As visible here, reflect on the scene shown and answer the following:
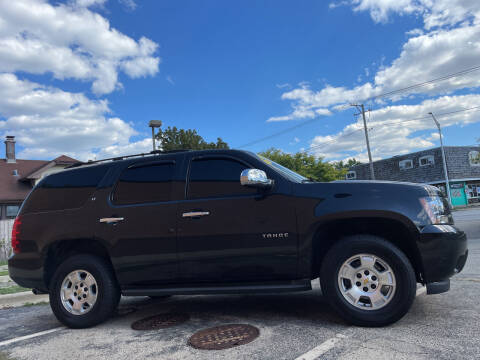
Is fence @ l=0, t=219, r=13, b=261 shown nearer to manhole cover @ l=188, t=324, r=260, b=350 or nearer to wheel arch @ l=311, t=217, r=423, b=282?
manhole cover @ l=188, t=324, r=260, b=350

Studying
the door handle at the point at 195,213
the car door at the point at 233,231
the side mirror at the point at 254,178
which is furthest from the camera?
the door handle at the point at 195,213

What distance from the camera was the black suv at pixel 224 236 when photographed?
3.50 meters

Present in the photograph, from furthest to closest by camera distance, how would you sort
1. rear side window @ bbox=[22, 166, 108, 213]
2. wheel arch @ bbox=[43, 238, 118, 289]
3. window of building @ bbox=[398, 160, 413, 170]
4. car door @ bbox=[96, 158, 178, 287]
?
window of building @ bbox=[398, 160, 413, 170] → rear side window @ bbox=[22, 166, 108, 213] → wheel arch @ bbox=[43, 238, 118, 289] → car door @ bbox=[96, 158, 178, 287]

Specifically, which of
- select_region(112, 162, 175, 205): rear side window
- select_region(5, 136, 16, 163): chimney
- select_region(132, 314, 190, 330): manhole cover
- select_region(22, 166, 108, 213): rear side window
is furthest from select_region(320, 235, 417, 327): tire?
select_region(5, 136, 16, 163): chimney

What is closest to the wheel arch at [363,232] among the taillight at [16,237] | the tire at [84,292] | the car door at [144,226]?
the car door at [144,226]

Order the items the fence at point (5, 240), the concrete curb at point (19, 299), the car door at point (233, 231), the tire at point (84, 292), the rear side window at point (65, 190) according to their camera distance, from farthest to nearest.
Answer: the fence at point (5, 240), the concrete curb at point (19, 299), the rear side window at point (65, 190), the tire at point (84, 292), the car door at point (233, 231)

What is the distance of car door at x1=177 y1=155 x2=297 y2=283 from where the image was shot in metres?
3.77

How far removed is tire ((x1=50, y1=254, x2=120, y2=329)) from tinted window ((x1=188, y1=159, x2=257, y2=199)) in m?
1.42

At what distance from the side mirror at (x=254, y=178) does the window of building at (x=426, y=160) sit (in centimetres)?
3891

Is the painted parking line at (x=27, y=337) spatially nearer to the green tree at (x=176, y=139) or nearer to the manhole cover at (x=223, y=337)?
the manhole cover at (x=223, y=337)

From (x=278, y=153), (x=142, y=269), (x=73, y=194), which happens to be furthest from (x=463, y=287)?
(x=278, y=153)

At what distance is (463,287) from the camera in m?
4.82

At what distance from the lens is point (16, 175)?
30562mm

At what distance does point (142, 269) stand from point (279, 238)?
1.61m
